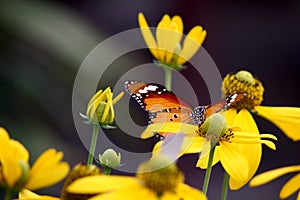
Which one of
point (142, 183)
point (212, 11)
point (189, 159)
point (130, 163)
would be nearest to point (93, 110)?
point (130, 163)

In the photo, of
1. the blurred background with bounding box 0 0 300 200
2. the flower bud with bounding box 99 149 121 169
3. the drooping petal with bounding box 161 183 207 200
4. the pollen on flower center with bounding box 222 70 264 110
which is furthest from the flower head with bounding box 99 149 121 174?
the blurred background with bounding box 0 0 300 200

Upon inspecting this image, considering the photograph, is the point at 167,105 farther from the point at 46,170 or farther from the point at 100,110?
the point at 46,170

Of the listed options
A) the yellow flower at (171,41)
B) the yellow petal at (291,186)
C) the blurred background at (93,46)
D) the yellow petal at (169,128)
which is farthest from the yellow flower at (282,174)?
the blurred background at (93,46)

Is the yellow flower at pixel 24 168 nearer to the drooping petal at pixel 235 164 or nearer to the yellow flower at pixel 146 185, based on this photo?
the yellow flower at pixel 146 185

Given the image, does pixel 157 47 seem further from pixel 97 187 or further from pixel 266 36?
pixel 266 36

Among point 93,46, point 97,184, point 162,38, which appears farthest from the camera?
point 93,46

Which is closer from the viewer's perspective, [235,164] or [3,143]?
[3,143]

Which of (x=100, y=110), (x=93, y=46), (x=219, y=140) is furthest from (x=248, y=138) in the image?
(x=93, y=46)

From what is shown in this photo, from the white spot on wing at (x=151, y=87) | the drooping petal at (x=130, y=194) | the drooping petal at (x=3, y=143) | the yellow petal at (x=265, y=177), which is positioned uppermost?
the white spot on wing at (x=151, y=87)

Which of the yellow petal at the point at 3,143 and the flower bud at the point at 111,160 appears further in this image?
the flower bud at the point at 111,160
